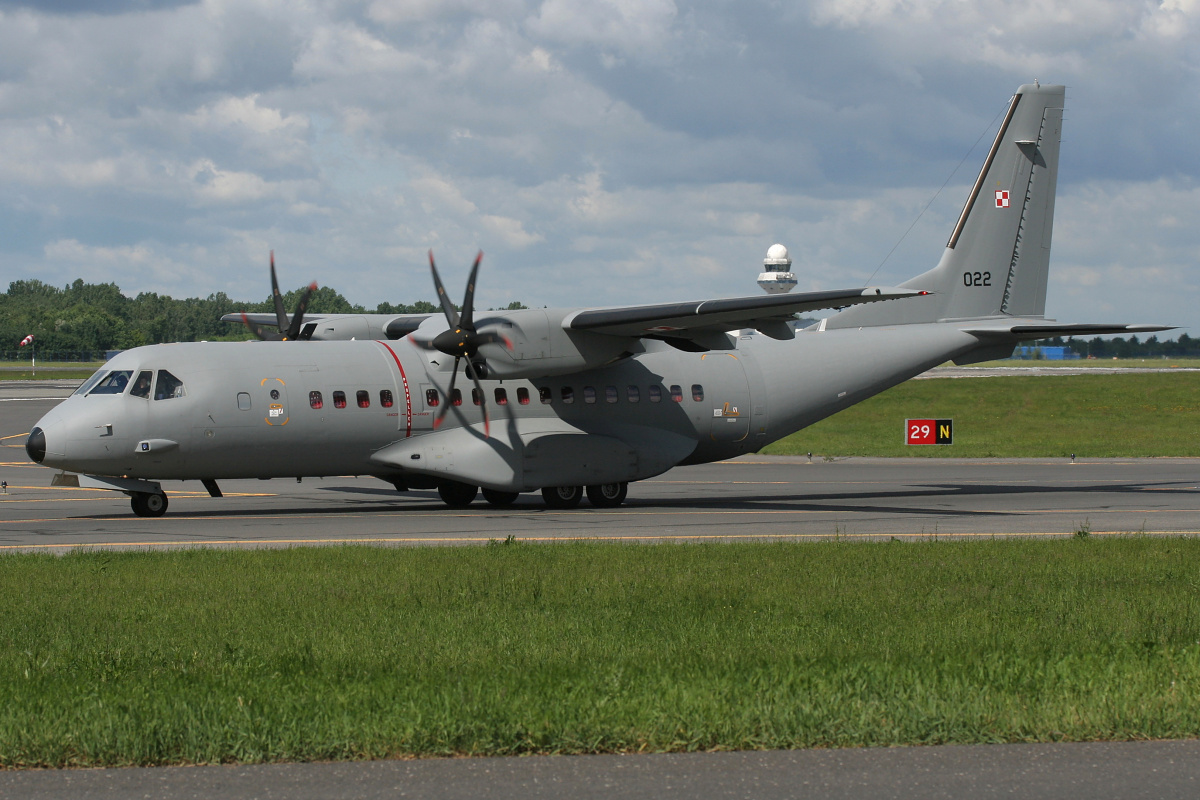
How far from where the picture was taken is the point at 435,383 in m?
24.7

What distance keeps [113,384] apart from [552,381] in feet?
28.4

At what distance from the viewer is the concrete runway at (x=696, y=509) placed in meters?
20.2

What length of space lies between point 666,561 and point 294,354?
11.2m

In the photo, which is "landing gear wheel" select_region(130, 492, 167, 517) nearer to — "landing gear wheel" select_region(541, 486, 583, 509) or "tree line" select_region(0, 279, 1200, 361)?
"landing gear wheel" select_region(541, 486, 583, 509)

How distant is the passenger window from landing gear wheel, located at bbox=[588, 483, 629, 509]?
30.5ft

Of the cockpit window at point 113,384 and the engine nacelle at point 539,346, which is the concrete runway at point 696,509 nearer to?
the cockpit window at point 113,384

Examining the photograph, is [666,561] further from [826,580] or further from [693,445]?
[693,445]

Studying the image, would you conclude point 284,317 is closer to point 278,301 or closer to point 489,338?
point 278,301

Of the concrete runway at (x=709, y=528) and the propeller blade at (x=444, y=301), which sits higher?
the propeller blade at (x=444, y=301)

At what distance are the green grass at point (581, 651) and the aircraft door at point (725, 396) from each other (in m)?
10.5

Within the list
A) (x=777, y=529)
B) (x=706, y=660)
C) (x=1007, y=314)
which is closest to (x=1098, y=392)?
(x=1007, y=314)

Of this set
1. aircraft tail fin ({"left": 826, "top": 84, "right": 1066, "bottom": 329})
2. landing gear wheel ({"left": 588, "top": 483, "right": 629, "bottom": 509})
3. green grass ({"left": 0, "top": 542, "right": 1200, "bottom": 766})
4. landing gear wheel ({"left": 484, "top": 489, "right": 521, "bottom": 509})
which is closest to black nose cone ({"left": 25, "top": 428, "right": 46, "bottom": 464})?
green grass ({"left": 0, "top": 542, "right": 1200, "bottom": 766})

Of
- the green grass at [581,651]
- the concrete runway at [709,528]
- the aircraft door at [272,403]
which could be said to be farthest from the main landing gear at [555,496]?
the green grass at [581,651]

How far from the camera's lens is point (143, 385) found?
74.2 ft
